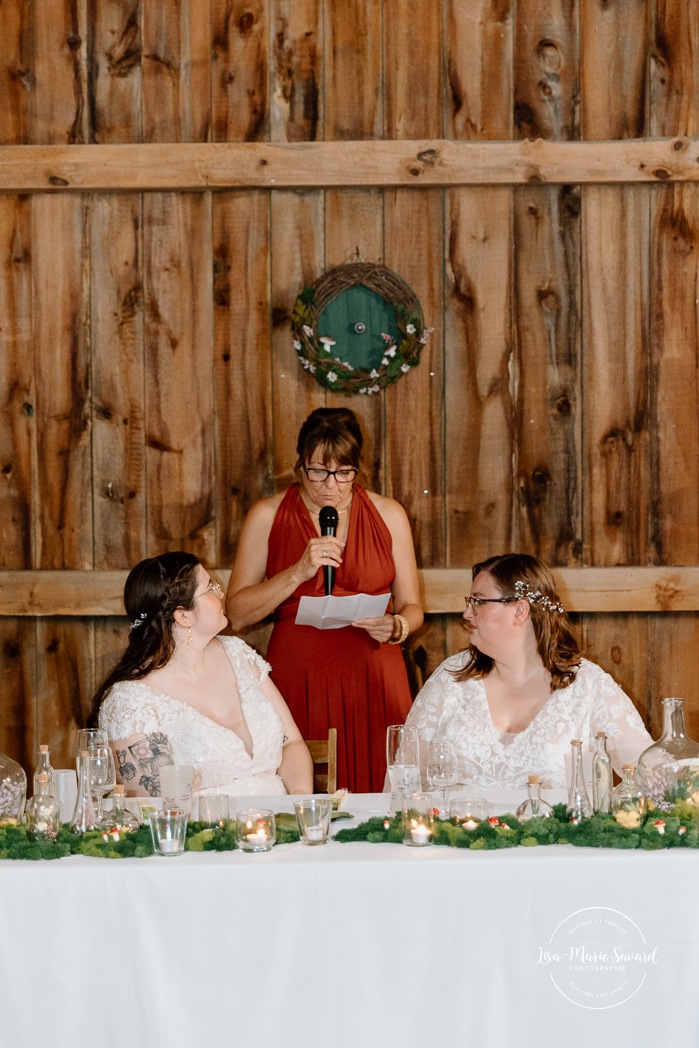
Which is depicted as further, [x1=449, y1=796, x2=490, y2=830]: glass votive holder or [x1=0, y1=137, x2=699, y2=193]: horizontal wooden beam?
[x1=0, y1=137, x2=699, y2=193]: horizontal wooden beam

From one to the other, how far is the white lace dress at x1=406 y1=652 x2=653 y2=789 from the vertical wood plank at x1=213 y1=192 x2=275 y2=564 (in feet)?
5.12

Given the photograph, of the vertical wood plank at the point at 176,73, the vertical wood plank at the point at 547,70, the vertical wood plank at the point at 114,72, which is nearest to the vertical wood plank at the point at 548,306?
the vertical wood plank at the point at 547,70

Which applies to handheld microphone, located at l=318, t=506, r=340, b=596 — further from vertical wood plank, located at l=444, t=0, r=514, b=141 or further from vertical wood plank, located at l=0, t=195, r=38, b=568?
vertical wood plank, located at l=444, t=0, r=514, b=141

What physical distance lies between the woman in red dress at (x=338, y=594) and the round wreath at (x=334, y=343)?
54 centimetres

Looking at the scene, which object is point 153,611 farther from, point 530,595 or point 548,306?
point 548,306

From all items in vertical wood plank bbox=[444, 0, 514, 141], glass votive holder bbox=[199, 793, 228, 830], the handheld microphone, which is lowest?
glass votive holder bbox=[199, 793, 228, 830]

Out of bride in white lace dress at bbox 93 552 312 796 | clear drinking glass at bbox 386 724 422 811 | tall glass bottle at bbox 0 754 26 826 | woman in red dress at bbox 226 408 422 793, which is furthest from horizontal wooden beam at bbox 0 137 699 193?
tall glass bottle at bbox 0 754 26 826

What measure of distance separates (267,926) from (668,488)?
108 inches

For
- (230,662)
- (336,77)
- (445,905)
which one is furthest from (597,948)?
(336,77)

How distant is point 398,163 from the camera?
4117 mm

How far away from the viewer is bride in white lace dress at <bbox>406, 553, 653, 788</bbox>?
108 inches

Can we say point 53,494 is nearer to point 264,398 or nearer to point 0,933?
point 264,398

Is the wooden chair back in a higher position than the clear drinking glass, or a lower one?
lower

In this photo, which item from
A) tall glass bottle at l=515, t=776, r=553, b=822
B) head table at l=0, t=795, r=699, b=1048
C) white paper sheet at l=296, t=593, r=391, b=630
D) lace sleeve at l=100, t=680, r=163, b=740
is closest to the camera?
head table at l=0, t=795, r=699, b=1048
